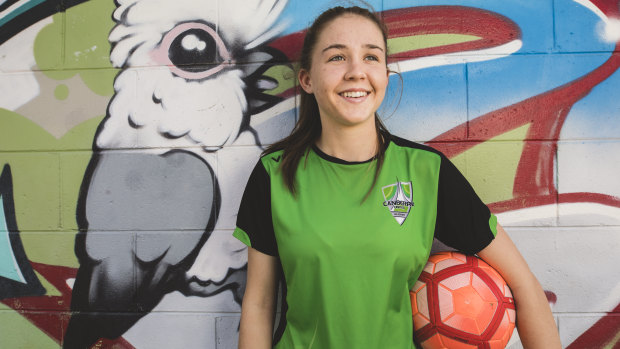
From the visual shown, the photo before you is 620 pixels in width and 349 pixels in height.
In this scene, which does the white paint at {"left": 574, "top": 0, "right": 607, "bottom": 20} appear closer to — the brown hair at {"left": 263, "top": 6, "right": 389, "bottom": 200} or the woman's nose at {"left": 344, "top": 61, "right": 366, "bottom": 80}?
the brown hair at {"left": 263, "top": 6, "right": 389, "bottom": 200}

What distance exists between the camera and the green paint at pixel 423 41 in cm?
176

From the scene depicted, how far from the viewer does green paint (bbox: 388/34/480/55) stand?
1759 mm

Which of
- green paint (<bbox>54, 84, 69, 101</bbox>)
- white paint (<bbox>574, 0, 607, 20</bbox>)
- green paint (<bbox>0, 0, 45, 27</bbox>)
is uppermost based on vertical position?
green paint (<bbox>0, 0, 45, 27</bbox>)

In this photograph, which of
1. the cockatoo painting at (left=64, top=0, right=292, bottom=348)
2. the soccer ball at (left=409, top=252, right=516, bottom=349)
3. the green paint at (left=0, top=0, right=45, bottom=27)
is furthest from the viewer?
the green paint at (left=0, top=0, right=45, bottom=27)

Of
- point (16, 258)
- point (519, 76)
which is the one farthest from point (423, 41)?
point (16, 258)

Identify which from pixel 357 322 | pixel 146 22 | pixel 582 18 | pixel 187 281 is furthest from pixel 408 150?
pixel 146 22

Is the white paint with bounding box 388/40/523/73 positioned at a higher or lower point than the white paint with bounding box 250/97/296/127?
higher

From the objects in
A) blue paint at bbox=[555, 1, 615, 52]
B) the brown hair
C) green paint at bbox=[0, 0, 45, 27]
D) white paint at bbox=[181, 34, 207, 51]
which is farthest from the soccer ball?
green paint at bbox=[0, 0, 45, 27]

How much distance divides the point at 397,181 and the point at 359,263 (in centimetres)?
31

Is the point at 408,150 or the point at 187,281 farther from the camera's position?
the point at 187,281

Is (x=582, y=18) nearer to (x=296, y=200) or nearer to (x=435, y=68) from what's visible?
(x=435, y=68)

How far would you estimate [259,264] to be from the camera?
1.44 metres

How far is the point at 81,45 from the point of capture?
6.23 ft

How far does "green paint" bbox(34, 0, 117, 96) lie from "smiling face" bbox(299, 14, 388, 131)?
1.06 m
